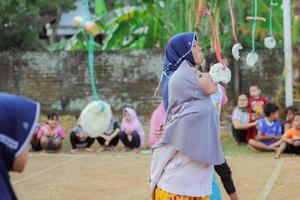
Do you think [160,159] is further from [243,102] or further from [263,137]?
[243,102]

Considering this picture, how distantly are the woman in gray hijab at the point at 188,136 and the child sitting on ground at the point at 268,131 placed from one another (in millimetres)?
5710

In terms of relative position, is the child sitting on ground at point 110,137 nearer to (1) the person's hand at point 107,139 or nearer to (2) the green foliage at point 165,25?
(1) the person's hand at point 107,139

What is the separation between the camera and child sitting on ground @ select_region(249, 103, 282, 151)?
920 centimetres

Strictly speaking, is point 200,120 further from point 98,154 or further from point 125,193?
point 98,154

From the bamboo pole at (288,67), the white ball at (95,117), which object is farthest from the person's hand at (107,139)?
the white ball at (95,117)

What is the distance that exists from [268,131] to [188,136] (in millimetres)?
5949

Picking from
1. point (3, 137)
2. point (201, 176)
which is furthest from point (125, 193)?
point (3, 137)

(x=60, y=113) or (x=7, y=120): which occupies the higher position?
(x=7, y=120)

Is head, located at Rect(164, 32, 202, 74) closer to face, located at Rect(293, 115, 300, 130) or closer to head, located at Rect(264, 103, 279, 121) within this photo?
face, located at Rect(293, 115, 300, 130)

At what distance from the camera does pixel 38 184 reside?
280 inches

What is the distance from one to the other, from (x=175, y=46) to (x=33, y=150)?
6.74m

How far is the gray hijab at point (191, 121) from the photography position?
11.6 ft

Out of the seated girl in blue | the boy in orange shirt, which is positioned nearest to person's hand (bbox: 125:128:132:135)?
the boy in orange shirt

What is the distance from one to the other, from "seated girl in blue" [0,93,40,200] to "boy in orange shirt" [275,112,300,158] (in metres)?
6.93
